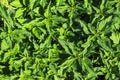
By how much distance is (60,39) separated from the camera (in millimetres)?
2896

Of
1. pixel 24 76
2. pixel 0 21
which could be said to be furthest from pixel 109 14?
pixel 0 21

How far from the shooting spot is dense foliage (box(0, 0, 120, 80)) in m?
2.88

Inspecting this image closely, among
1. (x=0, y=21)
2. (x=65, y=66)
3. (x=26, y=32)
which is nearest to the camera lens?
(x=65, y=66)

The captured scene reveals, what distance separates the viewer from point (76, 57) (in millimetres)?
2859

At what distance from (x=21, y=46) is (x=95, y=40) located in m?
0.79

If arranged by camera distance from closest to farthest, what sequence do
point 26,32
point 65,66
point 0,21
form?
point 65,66 → point 26,32 → point 0,21

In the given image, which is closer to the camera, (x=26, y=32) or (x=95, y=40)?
(x=95, y=40)

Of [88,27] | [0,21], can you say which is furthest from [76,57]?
[0,21]

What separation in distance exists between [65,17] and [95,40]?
480mm

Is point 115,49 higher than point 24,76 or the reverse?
higher

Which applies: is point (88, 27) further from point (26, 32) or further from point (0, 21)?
point (0, 21)

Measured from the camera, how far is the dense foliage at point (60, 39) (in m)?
2.88

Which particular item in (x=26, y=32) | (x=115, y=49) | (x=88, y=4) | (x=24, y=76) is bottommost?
(x=24, y=76)

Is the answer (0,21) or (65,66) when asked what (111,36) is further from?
(0,21)
